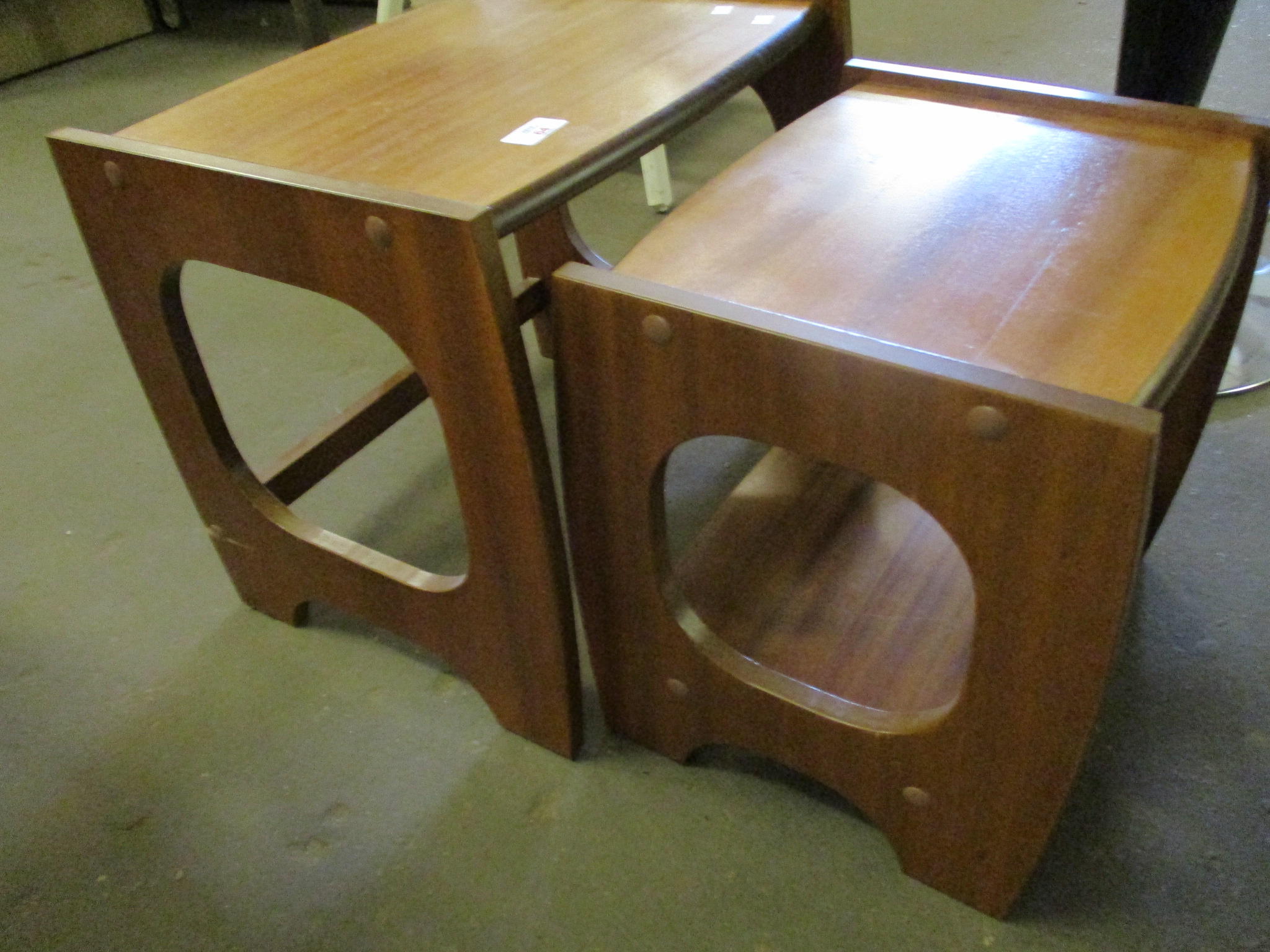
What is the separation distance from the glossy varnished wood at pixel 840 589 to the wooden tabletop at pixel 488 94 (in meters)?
0.42

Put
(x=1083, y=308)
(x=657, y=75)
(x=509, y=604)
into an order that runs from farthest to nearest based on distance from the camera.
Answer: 1. (x=657, y=75)
2. (x=509, y=604)
3. (x=1083, y=308)

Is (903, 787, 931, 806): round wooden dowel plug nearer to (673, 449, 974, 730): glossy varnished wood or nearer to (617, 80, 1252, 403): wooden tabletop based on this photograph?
(673, 449, 974, 730): glossy varnished wood

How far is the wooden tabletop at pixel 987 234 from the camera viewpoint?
67 centimetres

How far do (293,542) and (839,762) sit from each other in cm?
62

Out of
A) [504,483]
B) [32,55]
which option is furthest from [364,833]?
[32,55]

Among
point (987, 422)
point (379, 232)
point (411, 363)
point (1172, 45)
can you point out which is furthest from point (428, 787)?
point (1172, 45)

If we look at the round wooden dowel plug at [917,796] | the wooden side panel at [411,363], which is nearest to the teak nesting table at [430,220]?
the wooden side panel at [411,363]

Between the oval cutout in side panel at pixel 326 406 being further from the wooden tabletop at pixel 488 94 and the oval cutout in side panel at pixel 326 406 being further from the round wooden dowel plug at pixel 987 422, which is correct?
the round wooden dowel plug at pixel 987 422

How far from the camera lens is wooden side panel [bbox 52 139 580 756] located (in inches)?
29.7

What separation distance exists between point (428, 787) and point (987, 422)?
2.27 ft

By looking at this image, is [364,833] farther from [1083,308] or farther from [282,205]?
[1083,308]

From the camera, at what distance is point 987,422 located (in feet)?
1.97

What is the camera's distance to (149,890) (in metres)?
0.94

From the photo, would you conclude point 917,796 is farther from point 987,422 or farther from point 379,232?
point 379,232
